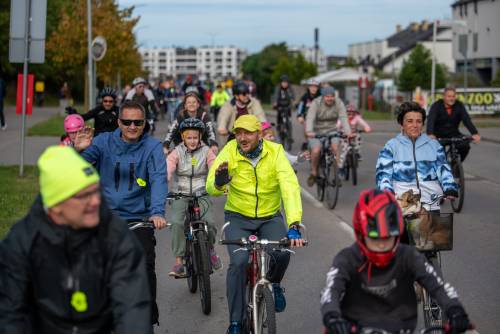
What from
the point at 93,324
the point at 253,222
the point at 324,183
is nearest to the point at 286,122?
the point at 324,183

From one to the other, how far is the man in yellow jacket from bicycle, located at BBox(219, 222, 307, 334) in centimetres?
9

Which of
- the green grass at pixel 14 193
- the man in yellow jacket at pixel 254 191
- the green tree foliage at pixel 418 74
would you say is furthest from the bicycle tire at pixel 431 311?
the green tree foliage at pixel 418 74

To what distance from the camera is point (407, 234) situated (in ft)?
21.6

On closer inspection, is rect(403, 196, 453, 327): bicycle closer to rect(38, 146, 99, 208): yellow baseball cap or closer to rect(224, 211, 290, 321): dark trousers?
rect(224, 211, 290, 321): dark trousers

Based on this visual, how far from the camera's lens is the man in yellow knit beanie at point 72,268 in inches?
147

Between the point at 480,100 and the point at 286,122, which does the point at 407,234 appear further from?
the point at 480,100

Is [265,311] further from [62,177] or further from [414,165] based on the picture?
[62,177]

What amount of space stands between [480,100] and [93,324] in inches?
1490

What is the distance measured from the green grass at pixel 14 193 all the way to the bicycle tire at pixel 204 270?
3484mm

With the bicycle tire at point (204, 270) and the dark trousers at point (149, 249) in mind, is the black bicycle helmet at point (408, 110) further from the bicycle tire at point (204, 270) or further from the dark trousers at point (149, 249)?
the dark trousers at point (149, 249)

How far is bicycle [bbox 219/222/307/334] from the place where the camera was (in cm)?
612

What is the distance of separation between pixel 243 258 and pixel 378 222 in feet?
7.85

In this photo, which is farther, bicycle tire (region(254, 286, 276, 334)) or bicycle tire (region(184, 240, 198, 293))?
bicycle tire (region(184, 240, 198, 293))

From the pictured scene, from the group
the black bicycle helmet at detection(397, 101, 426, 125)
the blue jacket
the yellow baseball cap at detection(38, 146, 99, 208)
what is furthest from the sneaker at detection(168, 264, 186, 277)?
the yellow baseball cap at detection(38, 146, 99, 208)
